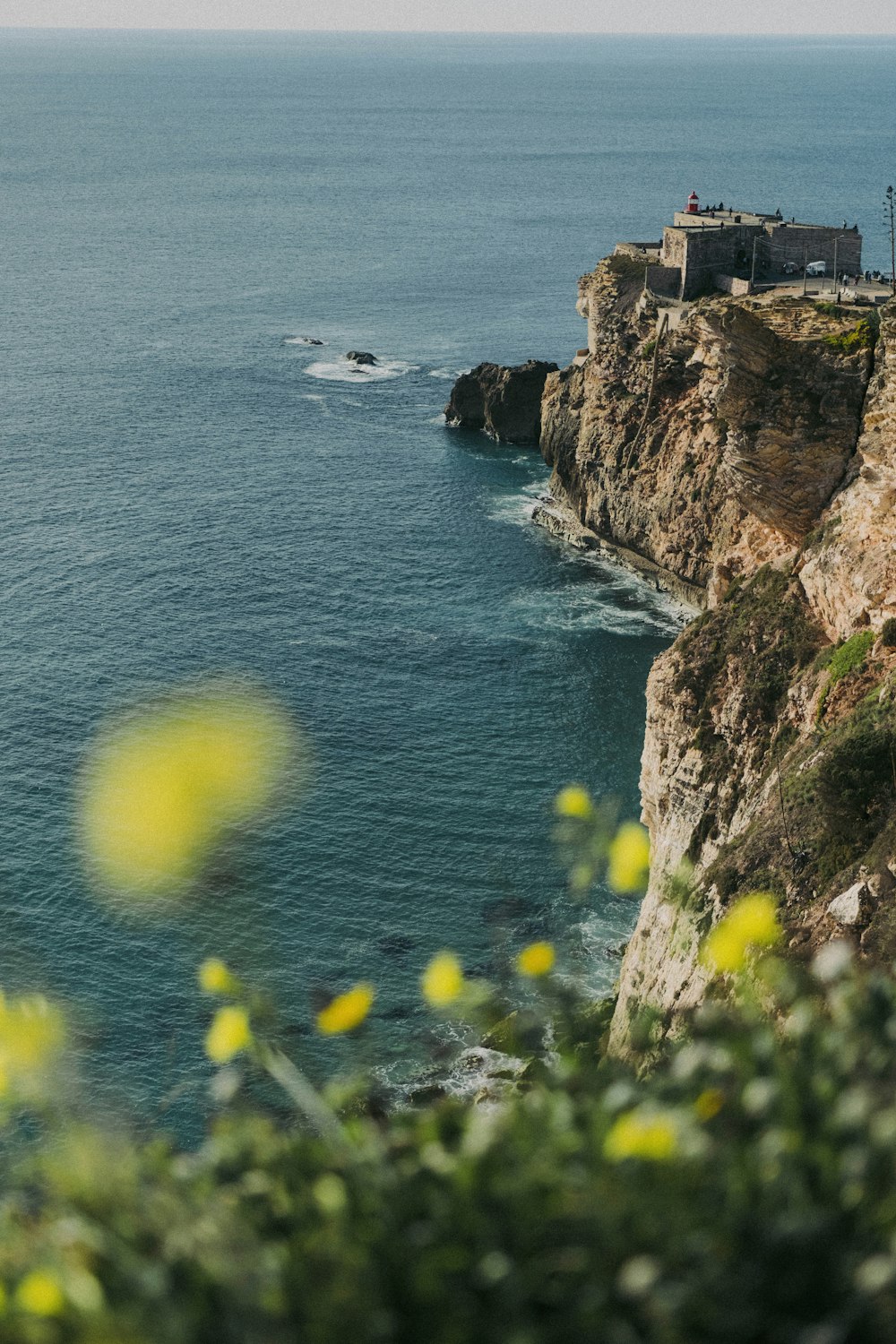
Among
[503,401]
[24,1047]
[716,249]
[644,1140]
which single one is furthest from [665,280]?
[644,1140]

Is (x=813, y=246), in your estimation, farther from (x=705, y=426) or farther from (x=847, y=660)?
(x=847, y=660)

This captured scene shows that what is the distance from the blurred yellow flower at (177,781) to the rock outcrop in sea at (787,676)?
799 inches

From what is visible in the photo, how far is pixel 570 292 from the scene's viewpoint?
535 ft

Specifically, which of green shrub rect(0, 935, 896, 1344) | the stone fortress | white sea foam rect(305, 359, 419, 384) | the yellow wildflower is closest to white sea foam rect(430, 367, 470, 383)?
white sea foam rect(305, 359, 419, 384)

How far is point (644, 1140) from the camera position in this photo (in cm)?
1541

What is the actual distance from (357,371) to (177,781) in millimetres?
76468

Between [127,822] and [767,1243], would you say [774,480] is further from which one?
[767,1243]

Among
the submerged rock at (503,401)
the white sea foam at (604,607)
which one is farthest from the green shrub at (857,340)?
the submerged rock at (503,401)

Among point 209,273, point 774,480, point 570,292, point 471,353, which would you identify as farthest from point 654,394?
point 209,273

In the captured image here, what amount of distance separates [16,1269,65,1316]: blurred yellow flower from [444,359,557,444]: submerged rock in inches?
4318

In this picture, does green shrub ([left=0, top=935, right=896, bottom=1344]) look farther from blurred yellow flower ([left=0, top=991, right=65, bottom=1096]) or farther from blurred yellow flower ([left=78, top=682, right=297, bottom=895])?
blurred yellow flower ([left=78, top=682, right=297, bottom=895])

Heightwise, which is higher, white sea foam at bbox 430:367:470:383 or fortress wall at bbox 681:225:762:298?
fortress wall at bbox 681:225:762:298

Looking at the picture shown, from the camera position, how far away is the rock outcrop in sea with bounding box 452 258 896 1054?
139ft

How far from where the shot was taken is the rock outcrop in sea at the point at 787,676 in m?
42.4
